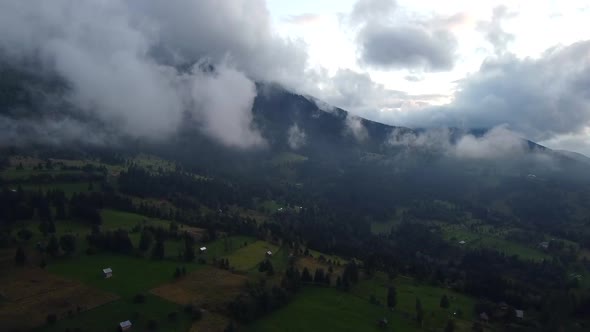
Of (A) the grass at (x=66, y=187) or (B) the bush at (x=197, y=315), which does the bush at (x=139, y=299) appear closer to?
(B) the bush at (x=197, y=315)

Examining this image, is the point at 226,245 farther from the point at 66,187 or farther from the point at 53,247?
the point at 66,187

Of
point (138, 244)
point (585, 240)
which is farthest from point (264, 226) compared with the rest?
point (585, 240)

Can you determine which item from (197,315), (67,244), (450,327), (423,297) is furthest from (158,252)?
(450,327)

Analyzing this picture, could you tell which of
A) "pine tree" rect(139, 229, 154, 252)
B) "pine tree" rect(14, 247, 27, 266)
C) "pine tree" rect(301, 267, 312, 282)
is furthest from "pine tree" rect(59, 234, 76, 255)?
"pine tree" rect(301, 267, 312, 282)

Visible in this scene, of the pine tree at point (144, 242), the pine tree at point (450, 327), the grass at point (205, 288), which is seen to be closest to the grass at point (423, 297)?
the pine tree at point (450, 327)

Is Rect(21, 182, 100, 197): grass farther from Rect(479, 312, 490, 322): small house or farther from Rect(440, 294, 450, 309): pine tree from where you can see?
Rect(479, 312, 490, 322): small house

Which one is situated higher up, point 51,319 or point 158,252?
point 158,252

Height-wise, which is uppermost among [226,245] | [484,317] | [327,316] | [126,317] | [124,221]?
[124,221]
